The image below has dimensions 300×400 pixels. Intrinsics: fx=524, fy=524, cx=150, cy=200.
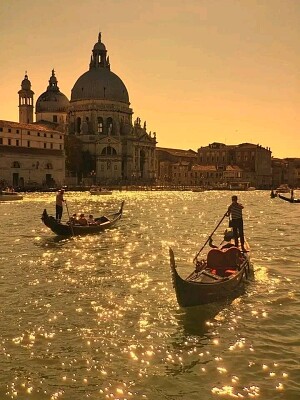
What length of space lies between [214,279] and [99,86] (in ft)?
315

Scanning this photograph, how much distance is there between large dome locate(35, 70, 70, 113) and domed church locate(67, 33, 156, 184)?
193 inches

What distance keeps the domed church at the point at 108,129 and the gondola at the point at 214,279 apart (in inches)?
3321

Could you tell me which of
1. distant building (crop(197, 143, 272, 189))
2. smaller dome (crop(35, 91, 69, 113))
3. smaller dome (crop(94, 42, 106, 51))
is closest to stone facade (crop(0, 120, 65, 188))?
smaller dome (crop(35, 91, 69, 113))

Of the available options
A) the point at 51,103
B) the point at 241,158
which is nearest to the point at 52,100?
the point at 51,103

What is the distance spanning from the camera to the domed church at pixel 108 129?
321ft

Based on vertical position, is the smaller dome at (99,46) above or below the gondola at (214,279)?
above

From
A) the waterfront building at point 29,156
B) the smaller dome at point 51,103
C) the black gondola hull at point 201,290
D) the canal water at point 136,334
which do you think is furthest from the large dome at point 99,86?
the black gondola hull at point 201,290

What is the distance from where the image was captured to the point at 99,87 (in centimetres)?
10262

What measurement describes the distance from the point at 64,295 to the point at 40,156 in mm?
64215

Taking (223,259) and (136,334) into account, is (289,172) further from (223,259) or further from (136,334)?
(136,334)

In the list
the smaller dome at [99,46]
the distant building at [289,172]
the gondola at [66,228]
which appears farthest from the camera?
the distant building at [289,172]

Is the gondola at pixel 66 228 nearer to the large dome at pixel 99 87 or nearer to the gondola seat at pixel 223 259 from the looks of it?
the gondola seat at pixel 223 259

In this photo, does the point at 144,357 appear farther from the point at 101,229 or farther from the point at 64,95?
the point at 64,95

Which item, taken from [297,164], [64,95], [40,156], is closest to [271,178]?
[297,164]
